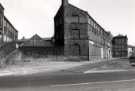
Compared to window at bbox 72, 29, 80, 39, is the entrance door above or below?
below

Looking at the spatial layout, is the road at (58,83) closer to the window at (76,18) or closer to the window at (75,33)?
the window at (75,33)

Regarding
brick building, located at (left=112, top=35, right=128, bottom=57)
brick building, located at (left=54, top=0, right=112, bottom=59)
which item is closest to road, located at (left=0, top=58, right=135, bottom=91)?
brick building, located at (left=54, top=0, right=112, bottom=59)

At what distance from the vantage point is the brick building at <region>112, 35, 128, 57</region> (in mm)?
104188

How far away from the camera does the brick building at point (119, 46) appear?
104m

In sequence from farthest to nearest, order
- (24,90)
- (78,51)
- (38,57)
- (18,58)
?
(78,51)
(38,57)
(18,58)
(24,90)

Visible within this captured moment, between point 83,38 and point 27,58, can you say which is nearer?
point 27,58

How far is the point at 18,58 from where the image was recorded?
3928cm

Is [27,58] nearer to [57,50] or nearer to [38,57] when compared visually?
[38,57]

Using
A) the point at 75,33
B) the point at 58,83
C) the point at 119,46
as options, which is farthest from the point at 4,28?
the point at 119,46

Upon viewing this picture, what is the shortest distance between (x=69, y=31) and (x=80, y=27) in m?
2.81

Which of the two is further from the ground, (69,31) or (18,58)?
(69,31)

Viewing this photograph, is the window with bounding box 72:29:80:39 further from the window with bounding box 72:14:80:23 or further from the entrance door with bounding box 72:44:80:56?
the window with bounding box 72:14:80:23

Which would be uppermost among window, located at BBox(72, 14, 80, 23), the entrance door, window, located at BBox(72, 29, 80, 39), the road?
window, located at BBox(72, 14, 80, 23)

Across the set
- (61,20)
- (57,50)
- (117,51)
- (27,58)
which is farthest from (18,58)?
(117,51)
